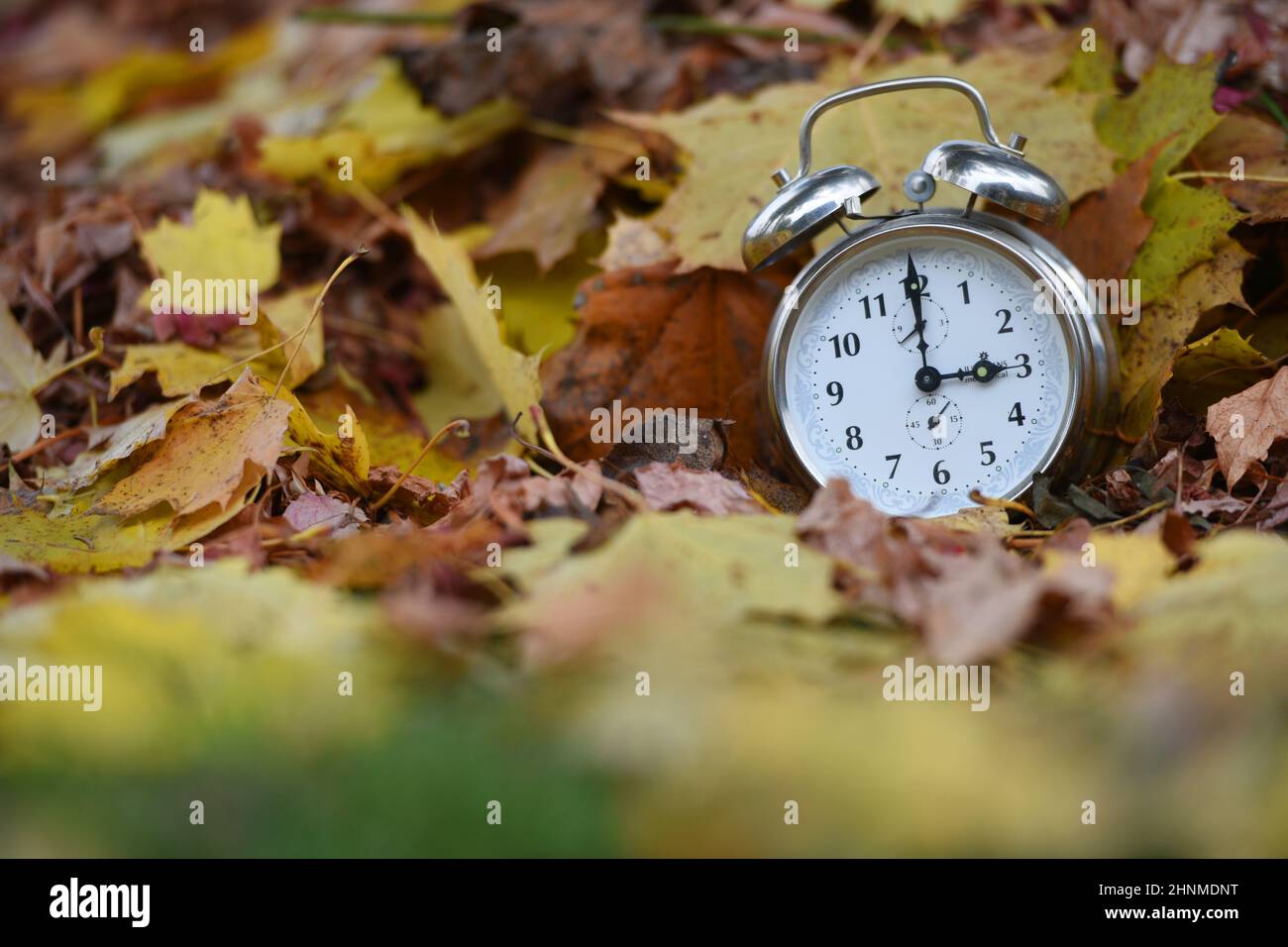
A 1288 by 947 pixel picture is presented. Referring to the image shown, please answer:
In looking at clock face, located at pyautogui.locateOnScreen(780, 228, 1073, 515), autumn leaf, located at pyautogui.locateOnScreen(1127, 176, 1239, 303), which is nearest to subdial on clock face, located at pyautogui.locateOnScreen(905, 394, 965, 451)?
clock face, located at pyautogui.locateOnScreen(780, 228, 1073, 515)

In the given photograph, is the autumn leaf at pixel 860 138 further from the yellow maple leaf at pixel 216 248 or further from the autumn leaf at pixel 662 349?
the yellow maple leaf at pixel 216 248

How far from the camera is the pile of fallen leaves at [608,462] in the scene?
99 centimetres

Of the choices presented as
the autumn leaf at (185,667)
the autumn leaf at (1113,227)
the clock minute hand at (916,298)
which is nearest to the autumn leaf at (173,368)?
the autumn leaf at (185,667)

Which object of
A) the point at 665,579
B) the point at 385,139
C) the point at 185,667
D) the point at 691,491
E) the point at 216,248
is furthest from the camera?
the point at 385,139

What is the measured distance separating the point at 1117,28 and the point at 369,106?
1.41 metres

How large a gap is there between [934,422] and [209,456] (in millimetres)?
983

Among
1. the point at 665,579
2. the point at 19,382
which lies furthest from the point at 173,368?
the point at 665,579

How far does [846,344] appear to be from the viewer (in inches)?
66.2

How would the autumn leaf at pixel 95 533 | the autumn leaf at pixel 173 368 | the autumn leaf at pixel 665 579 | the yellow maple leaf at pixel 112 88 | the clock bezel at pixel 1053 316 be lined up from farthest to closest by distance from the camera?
the yellow maple leaf at pixel 112 88 < the autumn leaf at pixel 173 368 < the clock bezel at pixel 1053 316 < the autumn leaf at pixel 95 533 < the autumn leaf at pixel 665 579

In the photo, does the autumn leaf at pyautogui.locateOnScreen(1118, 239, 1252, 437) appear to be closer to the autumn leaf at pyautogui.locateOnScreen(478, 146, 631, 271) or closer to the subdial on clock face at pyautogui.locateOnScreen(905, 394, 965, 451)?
the subdial on clock face at pyautogui.locateOnScreen(905, 394, 965, 451)

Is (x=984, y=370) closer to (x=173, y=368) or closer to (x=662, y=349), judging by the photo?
(x=662, y=349)

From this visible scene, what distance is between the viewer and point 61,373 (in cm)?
193
